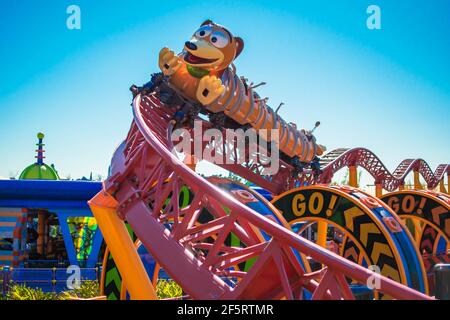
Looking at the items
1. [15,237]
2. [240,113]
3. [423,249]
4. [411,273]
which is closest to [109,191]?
[240,113]

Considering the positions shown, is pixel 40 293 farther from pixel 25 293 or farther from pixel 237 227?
pixel 237 227

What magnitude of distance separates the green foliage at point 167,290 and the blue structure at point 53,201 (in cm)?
314

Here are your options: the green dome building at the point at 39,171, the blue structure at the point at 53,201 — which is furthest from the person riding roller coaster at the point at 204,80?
the green dome building at the point at 39,171

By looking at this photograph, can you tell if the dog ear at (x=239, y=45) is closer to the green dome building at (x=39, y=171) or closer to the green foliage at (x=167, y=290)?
the green foliage at (x=167, y=290)

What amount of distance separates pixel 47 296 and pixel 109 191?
476 cm

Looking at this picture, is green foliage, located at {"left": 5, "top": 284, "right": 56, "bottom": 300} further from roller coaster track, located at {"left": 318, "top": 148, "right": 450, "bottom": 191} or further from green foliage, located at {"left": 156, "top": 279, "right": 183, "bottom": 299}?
roller coaster track, located at {"left": 318, "top": 148, "right": 450, "bottom": 191}

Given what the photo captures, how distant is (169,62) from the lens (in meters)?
8.27

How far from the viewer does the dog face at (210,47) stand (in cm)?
810

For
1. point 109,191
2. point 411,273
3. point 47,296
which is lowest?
point 47,296

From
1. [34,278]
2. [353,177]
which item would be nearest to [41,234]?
[34,278]

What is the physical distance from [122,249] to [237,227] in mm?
1682

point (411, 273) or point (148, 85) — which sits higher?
point (148, 85)

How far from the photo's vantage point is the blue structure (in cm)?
1326
